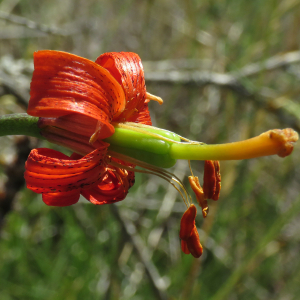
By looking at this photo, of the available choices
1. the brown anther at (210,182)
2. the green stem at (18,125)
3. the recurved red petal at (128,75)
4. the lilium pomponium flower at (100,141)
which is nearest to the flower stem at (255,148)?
the lilium pomponium flower at (100,141)

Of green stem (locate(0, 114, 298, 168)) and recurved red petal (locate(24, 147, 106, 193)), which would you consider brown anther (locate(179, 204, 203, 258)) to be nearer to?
green stem (locate(0, 114, 298, 168))

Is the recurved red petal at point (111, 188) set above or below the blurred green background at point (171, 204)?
above

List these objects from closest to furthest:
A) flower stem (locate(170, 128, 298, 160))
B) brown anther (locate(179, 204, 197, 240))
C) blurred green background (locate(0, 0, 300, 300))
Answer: flower stem (locate(170, 128, 298, 160)), brown anther (locate(179, 204, 197, 240)), blurred green background (locate(0, 0, 300, 300))

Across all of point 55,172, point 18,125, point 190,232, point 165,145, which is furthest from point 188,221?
point 18,125

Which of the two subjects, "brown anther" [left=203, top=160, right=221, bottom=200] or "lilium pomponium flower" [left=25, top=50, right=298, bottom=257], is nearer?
"lilium pomponium flower" [left=25, top=50, right=298, bottom=257]

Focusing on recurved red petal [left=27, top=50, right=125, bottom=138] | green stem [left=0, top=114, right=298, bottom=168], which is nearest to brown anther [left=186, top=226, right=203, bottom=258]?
green stem [left=0, top=114, right=298, bottom=168]

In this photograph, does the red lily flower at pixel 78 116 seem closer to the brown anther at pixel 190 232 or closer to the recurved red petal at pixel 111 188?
the recurved red petal at pixel 111 188
